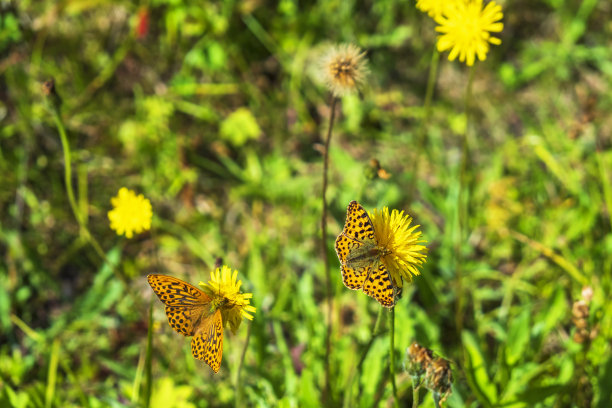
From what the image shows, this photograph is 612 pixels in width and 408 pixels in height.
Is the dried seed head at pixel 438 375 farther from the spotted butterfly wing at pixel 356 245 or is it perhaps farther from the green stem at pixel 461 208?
the green stem at pixel 461 208

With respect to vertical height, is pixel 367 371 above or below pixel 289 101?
below

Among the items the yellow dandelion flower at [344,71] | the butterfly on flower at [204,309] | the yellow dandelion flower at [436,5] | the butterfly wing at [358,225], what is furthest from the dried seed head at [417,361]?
the yellow dandelion flower at [436,5]

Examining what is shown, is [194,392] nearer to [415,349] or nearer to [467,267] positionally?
[415,349]

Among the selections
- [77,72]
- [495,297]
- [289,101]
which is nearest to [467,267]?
[495,297]

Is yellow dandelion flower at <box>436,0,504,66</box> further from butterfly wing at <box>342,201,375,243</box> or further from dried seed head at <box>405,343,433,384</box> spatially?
dried seed head at <box>405,343,433,384</box>

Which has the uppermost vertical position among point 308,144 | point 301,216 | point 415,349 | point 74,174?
point 308,144

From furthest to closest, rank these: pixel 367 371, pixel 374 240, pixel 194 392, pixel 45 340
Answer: pixel 45 340 → pixel 194 392 → pixel 367 371 → pixel 374 240
